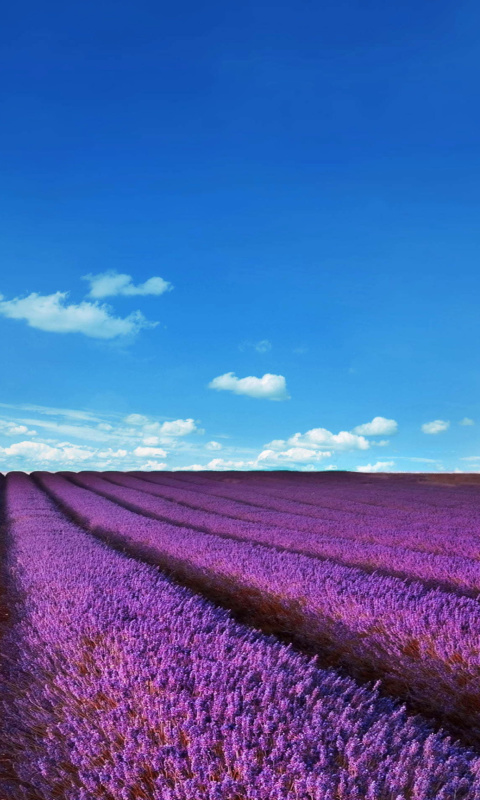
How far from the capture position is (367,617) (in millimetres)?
4141

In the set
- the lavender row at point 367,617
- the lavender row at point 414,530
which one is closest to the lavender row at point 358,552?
the lavender row at point 414,530

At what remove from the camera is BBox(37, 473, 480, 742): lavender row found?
138 inches

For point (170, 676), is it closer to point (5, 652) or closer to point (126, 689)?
point (126, 689)

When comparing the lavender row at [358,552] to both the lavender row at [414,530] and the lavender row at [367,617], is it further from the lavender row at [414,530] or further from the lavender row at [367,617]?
the lavender row at [367,617]

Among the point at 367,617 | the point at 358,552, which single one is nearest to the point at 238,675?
the point at 367,617

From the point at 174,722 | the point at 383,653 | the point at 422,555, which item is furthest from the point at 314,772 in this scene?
the point at 422,555

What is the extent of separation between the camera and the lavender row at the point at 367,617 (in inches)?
138

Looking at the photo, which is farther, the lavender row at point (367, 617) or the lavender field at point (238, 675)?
the lavender row at point (367, 617)

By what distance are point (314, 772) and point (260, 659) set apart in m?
0.94

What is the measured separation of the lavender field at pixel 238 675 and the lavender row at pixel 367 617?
2cm

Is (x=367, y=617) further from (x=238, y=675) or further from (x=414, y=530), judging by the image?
(x=414, y=530)

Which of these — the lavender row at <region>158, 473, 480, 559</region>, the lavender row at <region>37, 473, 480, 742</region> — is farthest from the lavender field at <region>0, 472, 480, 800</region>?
the lavender row at <region>158, 473, 480, 559</region>

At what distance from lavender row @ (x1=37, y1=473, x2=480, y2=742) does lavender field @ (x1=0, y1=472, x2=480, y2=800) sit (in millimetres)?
15

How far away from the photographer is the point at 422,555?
6441 millimetres
